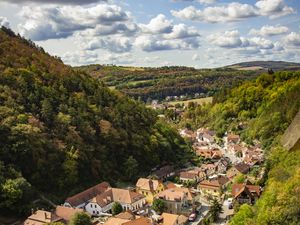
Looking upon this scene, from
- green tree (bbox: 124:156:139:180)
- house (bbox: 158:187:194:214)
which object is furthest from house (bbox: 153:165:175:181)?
house (bbox: 158:187:194:214)

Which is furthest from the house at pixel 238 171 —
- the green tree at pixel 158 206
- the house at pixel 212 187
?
the green tree at pixel 158 206

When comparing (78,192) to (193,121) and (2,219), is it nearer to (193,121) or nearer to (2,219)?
(2,219)

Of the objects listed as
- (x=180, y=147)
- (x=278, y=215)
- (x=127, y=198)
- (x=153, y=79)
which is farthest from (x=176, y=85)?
(x=278, y=215)

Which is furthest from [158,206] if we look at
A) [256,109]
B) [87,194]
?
[256,109]

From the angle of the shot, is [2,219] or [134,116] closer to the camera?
[2,219]

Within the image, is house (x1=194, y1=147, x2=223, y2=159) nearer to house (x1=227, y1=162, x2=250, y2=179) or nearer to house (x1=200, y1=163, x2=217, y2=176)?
house (x1=200, y1=163, x2=217, y2=176)

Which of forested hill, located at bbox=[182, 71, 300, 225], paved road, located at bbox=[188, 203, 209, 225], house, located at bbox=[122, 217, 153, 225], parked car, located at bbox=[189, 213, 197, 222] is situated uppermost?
forested hill, located at bbox=[182, 71, 300, 225]

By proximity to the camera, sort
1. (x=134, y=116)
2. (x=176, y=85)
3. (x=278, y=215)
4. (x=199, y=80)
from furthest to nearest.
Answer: (x=199, y=80) < (x=176, y=85) < (x=134, y=116) < (x=278, y=215)

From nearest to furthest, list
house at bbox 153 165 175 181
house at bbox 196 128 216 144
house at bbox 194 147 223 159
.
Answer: house at bbox 153 165 175 181 < house at bbox 194 147 223 159 < house at bbox 196 128 216 144
